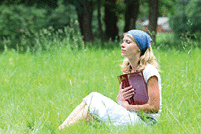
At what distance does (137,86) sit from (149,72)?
20 centimetres

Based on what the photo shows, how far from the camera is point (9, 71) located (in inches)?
199

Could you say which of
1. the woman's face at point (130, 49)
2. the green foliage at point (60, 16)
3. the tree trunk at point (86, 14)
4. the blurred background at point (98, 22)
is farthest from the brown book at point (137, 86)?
the green foliage at point (60, 16)

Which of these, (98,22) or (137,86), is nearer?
(137,86)

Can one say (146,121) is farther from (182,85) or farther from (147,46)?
(182,85)

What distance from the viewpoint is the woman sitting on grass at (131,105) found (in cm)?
239

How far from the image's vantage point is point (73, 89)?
380cm

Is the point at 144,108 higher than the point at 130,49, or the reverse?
the point at 130,49

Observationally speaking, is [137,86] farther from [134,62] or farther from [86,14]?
[86,14]

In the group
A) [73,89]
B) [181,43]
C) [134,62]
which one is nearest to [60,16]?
[181,43]

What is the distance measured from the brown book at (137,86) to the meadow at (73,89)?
0.28 meters

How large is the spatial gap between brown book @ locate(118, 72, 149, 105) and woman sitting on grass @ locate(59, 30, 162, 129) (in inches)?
1.5

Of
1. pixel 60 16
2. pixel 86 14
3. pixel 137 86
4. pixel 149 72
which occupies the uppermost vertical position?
pixel 60 16

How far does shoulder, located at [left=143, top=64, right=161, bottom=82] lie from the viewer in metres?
2.39

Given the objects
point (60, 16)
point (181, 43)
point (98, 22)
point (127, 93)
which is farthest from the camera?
point (60, 16)
